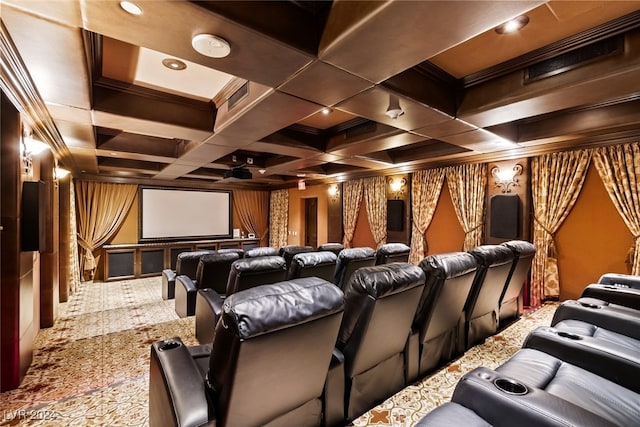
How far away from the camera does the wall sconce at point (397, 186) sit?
19.9 feet

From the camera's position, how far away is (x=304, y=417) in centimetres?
156

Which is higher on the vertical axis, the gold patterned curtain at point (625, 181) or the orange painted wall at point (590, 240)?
the gold patterned curtain at point (625, 181)

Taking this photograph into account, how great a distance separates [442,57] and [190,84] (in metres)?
2.37

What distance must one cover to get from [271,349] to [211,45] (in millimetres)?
1668

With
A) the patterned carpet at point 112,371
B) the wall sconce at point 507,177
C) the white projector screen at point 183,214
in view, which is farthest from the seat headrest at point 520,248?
the white projector screen at point 183,214

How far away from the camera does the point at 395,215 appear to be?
20.0 ft

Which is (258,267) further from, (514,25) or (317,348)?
(514,25)

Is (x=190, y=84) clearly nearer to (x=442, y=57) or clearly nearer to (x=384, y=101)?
(x=384, y=101)

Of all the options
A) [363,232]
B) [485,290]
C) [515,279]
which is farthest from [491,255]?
[363,232]

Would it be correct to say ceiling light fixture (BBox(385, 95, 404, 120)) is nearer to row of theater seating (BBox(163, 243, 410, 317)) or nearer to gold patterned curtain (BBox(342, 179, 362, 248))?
row of theater seating (BBox(163, 243, 410, 317))

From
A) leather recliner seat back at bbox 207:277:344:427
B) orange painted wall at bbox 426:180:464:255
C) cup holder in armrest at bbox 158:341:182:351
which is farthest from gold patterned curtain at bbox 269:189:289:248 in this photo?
leather recliner seat back at bbox 207:277:344:427

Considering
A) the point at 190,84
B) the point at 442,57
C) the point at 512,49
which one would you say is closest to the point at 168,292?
the point at 190,84

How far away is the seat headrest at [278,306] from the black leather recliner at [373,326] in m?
0.32

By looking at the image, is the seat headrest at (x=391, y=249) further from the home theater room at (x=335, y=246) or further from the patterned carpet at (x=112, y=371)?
the patterned carpet at (x=112, y=371)
